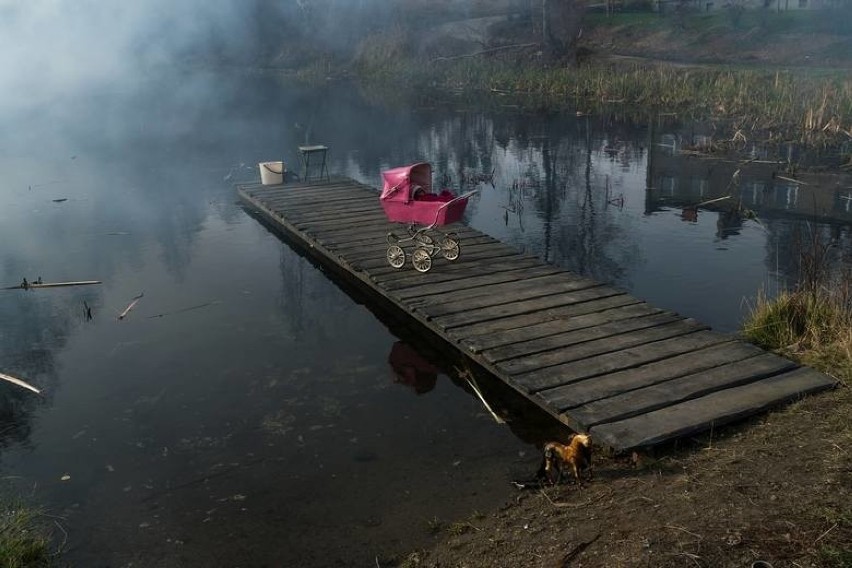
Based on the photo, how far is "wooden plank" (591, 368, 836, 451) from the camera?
19.6 feet

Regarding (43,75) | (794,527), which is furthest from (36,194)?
(43,75)

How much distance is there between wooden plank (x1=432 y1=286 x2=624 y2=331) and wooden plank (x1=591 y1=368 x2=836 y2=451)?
256cm

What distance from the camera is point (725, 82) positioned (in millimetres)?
27047

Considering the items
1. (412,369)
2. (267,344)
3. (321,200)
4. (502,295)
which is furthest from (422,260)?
(321,200)

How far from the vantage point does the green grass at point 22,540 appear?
5039 mm

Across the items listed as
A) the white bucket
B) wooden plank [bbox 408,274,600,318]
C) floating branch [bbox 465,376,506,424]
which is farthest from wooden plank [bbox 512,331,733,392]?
the white bucket

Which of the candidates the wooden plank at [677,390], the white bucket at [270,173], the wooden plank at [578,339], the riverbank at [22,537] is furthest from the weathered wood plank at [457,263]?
the white bucket at [270,173]

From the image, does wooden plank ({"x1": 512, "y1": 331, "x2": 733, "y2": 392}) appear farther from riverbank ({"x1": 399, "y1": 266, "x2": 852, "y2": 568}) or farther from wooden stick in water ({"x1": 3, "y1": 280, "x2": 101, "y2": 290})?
wooden stick in water ({"x1": 3, "y1": 280, "x2": 101, "y2": 290})

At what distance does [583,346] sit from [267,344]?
3.65 meters

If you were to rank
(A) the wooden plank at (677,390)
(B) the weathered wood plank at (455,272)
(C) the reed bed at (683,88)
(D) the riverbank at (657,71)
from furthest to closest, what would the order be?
(D) the riverbank at (657,71) → (C) the reed bed at (683,88) → (B) the weathered wood plank at (455,272) → (A) the wooden plank at (677,390)

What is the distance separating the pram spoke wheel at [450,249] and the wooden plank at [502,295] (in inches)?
44.9

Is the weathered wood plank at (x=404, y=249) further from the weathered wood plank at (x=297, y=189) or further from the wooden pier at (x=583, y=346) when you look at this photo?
the weathered wood plank at (x=297, y=189)

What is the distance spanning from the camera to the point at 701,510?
189 inches

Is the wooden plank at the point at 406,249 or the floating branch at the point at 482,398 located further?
the wooden plank at the point at 406,249
